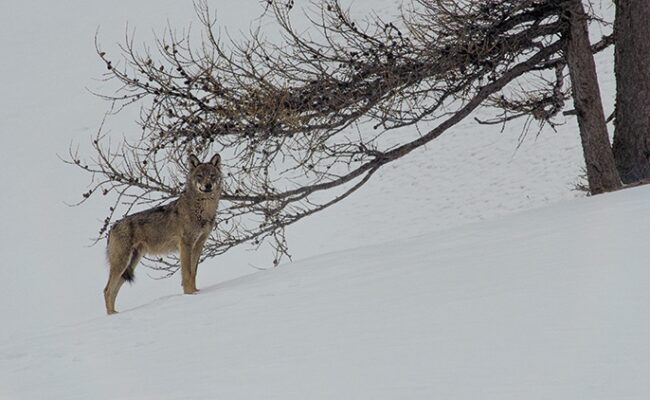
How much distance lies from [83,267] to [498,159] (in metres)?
10.7

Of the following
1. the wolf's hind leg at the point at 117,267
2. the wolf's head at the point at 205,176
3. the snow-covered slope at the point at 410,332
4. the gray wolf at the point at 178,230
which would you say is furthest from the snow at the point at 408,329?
the wolf's hind leg at the point at 117,267

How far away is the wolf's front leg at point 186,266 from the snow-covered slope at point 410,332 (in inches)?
34.8

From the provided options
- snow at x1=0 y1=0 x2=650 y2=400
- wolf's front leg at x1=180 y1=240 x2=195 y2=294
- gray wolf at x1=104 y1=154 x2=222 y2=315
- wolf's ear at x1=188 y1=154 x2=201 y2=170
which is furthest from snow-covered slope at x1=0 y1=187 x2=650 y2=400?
wolf's ear at x1=188 y1=154 x2=201 y2=170

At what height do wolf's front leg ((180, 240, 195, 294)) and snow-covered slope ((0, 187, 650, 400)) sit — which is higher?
wolf's front leg ((180, 240, 195, 294))

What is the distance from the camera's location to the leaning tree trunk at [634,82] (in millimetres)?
11094

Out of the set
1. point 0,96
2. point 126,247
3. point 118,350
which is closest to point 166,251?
point 126,247

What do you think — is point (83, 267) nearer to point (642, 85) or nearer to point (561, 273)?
point (642, 85)

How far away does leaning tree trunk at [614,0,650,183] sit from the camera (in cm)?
1109

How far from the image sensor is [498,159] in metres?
25.3

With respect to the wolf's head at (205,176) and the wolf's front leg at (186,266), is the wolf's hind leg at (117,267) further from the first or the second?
the wolf's head at (205,176)

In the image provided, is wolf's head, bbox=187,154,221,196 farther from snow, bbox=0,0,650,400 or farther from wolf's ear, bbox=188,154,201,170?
snow, bbox=0,0,650,400

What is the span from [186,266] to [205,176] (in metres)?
0.98

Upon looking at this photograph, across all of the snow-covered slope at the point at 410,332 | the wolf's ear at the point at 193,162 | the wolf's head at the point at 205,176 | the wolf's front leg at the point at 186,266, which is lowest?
the snow-covered slope at the point at 410,332

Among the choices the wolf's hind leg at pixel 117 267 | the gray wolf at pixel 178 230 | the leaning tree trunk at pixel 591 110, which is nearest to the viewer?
the gray wolf at pixel 178 230
